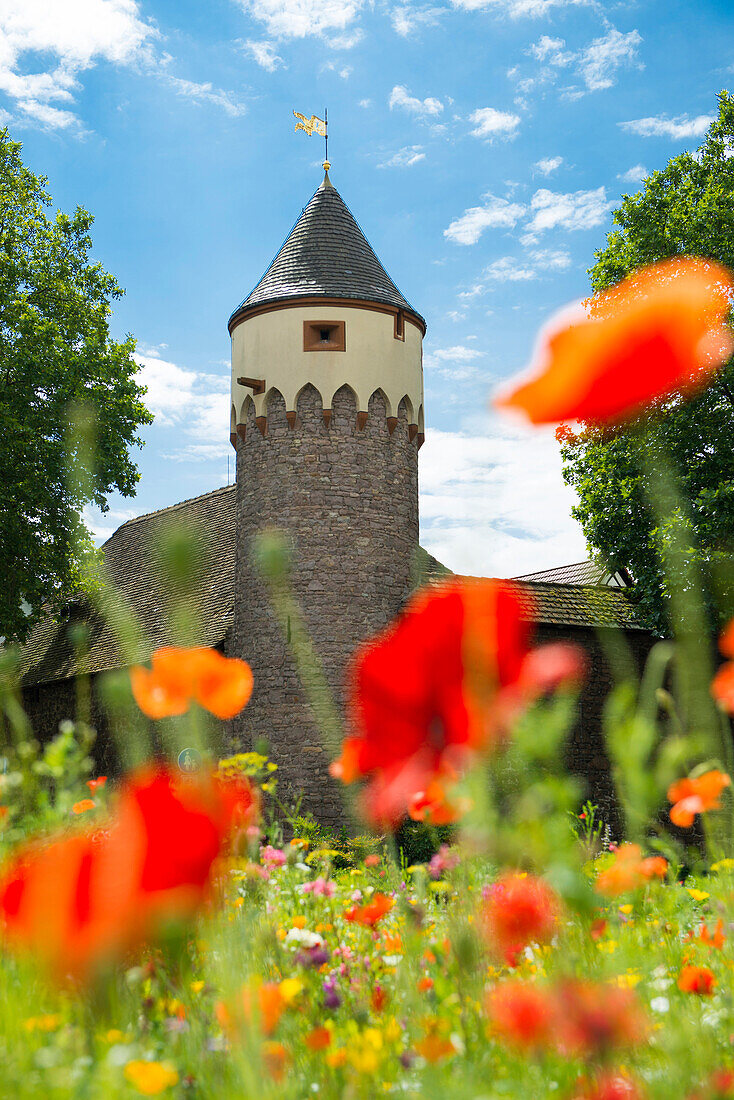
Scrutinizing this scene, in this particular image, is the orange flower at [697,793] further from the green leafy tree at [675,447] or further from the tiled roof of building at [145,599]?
the tiled roof of building at [145,599]

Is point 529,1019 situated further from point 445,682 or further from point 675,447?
point 675,447

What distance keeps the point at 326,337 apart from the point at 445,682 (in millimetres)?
14354

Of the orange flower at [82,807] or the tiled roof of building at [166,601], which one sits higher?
the tiled roof of building at [166,601]

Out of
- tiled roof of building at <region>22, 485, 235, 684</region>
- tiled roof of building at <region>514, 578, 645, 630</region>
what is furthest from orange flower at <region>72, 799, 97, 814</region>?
tiled roof of building at <region>514, 578, 645, 630</region>

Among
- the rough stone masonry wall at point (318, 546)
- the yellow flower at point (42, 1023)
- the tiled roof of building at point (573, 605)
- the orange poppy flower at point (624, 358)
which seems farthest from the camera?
the tiled roof of building at point (573, 605)

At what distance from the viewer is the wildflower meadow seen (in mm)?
1249

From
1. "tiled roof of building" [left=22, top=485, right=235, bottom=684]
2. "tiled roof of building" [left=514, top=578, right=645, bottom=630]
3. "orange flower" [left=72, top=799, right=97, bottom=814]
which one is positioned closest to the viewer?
"orange flower" [left=72, top=799, right=97, bottom=814]

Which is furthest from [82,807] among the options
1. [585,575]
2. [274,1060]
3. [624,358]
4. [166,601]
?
[585,575]

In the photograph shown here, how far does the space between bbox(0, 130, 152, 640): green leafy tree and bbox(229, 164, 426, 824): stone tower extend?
3710 mm

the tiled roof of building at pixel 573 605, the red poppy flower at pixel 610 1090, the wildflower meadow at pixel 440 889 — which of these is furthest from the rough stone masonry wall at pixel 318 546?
the red poppy flower at pixel 610 1090

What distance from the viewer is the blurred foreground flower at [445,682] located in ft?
4.20

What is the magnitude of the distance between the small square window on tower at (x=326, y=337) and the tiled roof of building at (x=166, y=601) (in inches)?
135

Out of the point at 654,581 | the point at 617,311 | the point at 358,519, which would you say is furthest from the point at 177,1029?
the point at 654,581

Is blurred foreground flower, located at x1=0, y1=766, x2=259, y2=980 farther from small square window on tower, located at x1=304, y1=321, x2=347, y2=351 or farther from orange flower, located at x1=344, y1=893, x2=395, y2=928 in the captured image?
small square window on tower, located at x1=304, y1=321, x2=347, y2=351
